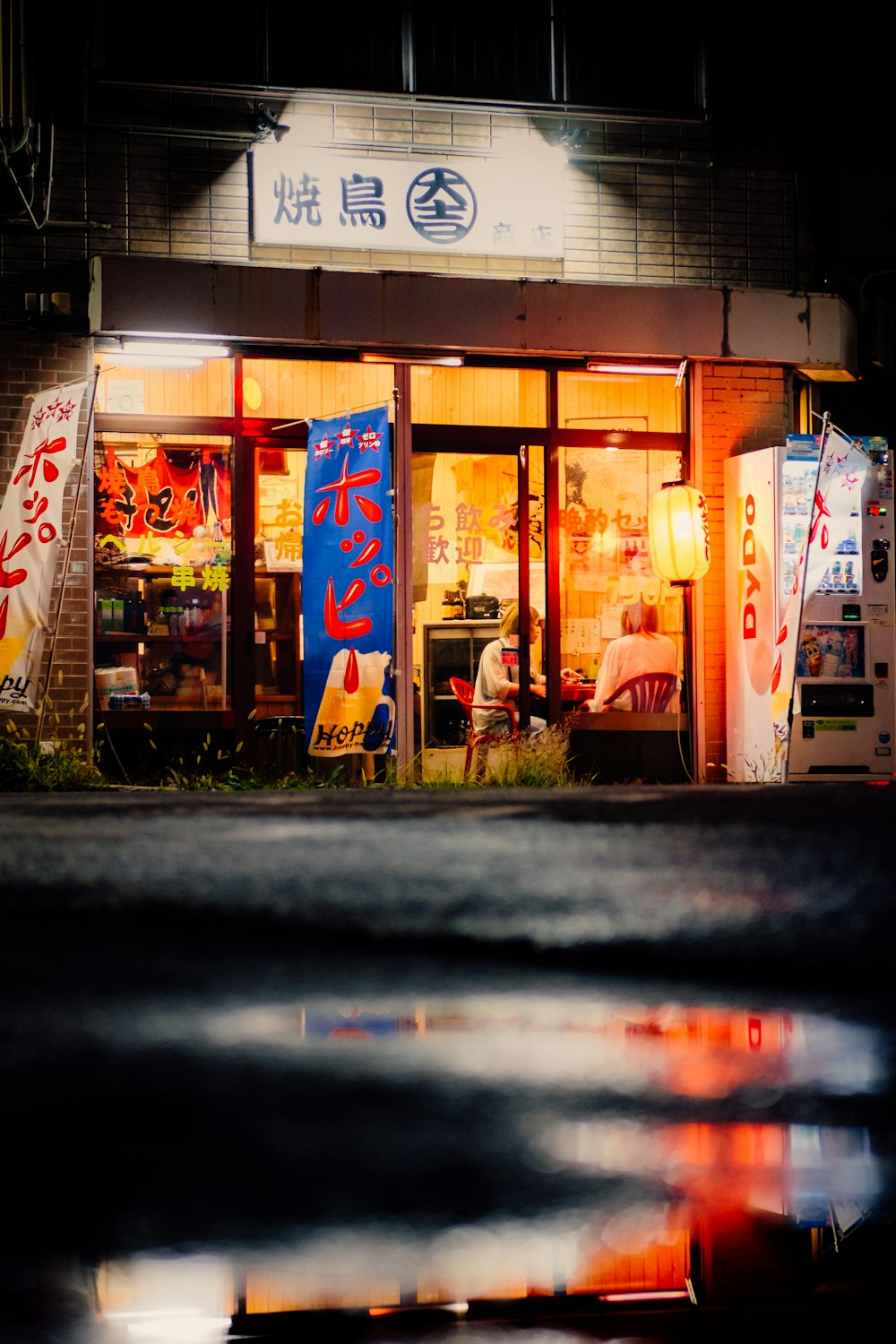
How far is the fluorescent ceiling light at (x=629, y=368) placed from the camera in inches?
436

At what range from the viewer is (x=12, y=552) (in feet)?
30.8

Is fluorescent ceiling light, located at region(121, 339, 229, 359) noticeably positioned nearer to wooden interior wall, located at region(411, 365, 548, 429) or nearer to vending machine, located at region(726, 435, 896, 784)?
wooden interior wall, located at region(411, 365, 548, 429)

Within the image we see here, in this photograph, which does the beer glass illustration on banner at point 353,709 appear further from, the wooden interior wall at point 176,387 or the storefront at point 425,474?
the wooden interior wall at point 176,387

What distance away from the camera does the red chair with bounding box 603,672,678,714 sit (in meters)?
11.2

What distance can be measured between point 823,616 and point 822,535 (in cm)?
68

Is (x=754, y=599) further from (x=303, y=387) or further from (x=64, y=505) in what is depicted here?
(x=64, y=505)

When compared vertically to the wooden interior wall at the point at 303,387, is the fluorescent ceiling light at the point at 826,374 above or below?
above

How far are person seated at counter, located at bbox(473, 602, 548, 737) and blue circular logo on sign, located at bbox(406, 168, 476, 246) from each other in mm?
3226

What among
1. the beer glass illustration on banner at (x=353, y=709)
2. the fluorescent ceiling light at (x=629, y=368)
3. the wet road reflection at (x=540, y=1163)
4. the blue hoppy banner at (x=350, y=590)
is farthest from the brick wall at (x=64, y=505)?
the wet road reflection at (x=540, y=1163)

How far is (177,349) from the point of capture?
10.5 m

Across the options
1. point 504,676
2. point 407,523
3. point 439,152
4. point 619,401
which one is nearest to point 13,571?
point 407,523

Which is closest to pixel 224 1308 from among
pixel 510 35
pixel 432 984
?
pixel 432 984

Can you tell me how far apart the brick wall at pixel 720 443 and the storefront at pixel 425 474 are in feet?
0.08

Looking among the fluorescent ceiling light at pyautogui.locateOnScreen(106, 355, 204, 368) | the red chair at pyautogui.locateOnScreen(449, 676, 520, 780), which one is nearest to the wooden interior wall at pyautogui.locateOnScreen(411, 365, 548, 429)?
the fluorescent ceiling light at pyautogui.locateOnScreen(106, 355, 204, 368)
